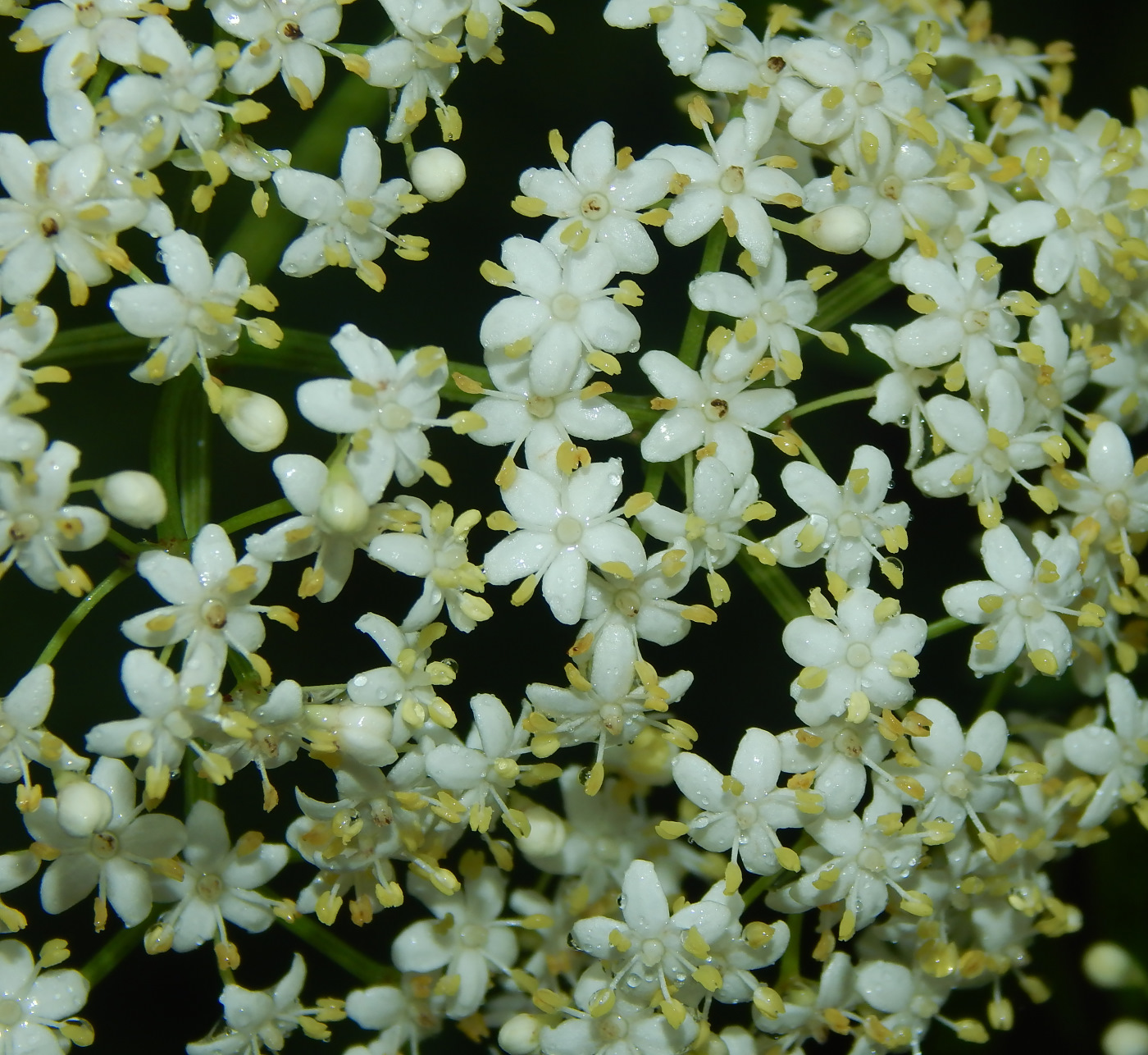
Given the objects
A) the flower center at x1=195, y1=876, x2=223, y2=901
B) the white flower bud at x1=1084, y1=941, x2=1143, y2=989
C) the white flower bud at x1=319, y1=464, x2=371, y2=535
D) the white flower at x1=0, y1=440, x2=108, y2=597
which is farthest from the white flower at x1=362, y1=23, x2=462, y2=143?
the white flower bud at x1=1084, y1=941, x2=1143, y2=989

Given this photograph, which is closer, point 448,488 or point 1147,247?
point 1147,247

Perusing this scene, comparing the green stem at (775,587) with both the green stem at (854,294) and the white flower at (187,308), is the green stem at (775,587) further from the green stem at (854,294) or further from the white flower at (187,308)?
the white flower at (187,308)

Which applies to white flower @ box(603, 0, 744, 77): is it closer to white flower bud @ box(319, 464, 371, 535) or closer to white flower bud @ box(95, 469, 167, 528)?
white flower bud @ box(319, 464, 371, 535)

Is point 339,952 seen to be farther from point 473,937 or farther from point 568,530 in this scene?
point 568,530

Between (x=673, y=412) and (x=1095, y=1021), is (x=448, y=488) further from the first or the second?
(x=1095, y=1021)

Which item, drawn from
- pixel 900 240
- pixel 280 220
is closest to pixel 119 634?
pixel 280 220

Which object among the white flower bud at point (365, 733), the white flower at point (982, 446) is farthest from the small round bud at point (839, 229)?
the white flower bud at point (365, 733)

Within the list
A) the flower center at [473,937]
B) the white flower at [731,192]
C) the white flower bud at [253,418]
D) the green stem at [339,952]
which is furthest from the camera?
the flower center at [473,937]
